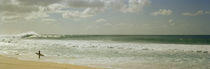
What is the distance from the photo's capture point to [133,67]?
8.29 m

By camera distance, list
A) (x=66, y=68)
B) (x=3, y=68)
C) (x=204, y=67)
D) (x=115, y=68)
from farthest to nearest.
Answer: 1. (x=204, y=67)
2. (x=115, y=68)
3. (x=66, y=68)
4. (x=3, y=68)

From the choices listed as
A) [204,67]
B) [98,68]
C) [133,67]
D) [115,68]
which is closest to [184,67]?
[204,67]

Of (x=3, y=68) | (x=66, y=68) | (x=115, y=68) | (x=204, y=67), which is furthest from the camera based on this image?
(x=204, y=67)

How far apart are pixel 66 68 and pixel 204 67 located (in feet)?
17.2

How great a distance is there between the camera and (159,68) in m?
8.23

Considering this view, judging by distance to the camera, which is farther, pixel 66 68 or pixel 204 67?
pixel 204 67

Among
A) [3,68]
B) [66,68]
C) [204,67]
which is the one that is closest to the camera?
[3,68]

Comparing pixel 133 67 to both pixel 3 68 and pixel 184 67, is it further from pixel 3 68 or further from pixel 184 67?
pixel 3 68

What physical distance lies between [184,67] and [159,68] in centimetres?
108

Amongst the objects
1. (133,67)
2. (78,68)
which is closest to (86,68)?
(78,68)

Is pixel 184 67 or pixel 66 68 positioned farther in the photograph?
pixel 184 67

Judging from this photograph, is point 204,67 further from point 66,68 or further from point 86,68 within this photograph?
point 66,68

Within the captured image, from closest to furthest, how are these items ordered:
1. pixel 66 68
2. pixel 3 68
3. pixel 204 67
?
pixel 3 68 < pixel 66 68 < pixel 204 67

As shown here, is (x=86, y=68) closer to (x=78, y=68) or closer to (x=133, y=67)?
(x=78, y=68)
